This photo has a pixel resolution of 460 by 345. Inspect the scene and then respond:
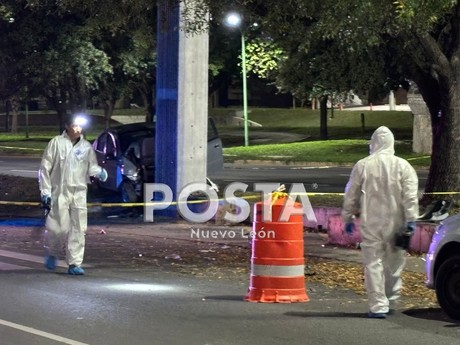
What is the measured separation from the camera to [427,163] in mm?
28859

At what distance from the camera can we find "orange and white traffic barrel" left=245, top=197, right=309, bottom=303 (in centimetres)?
934

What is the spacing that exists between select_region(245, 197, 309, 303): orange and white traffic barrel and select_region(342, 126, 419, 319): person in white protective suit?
2.54 feet

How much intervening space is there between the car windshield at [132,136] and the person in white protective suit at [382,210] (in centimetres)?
1112

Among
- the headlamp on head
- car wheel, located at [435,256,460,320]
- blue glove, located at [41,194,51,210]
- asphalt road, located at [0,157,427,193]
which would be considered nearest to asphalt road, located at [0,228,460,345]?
car wheel, located at [435,256,460,320]

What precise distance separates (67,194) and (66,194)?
1 centimetres

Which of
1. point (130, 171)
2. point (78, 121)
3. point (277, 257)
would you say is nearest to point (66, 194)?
point (78, 121)

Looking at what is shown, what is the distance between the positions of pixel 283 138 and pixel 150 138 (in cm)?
2616

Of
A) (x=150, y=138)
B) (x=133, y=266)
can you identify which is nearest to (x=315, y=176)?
(x=150, y=138)

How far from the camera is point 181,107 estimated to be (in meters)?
17.0

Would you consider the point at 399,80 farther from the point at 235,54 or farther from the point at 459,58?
the point at 235,54

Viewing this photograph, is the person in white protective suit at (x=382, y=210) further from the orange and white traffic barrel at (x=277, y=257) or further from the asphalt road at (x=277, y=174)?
the asphalt road at (x=277, y=174)

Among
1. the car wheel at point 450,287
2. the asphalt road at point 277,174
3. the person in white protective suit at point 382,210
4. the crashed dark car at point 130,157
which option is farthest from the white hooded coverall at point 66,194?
the asphalt road at point 277,174

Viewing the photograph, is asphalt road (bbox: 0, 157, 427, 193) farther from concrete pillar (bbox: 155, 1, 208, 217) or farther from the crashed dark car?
concrete pillar (bbox: 155, 1, 208, 217)

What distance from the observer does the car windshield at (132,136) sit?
19484 mm
